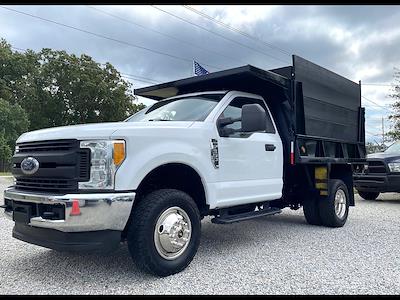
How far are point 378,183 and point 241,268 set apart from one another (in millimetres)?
7248

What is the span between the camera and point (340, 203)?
270 inches

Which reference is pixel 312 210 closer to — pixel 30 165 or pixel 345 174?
pixel 345 174

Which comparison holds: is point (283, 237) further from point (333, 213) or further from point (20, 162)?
point (20, 162)

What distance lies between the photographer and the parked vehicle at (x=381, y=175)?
32.4 feet

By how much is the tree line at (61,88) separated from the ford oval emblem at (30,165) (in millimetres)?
33315

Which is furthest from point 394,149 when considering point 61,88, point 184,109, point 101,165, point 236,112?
point 61,88

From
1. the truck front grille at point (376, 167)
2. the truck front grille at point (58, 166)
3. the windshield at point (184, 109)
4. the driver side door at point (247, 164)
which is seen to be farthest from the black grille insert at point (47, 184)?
the truck front grille at point (376, 167)

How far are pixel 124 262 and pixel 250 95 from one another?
2.82 metres

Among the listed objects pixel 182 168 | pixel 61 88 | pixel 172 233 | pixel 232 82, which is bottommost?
pixel 172 233

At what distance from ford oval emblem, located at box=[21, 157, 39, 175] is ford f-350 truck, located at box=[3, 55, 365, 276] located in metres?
0.01

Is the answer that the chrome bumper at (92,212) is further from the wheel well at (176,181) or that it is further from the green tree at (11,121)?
the green tree at (11,121)

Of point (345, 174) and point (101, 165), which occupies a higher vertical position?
point (101, 165)

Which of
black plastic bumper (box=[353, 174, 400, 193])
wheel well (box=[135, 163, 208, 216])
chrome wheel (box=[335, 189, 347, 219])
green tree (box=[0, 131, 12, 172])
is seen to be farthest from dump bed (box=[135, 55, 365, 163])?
green tree (box=[0, 131, 12, 172])
